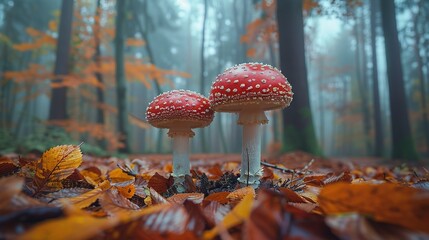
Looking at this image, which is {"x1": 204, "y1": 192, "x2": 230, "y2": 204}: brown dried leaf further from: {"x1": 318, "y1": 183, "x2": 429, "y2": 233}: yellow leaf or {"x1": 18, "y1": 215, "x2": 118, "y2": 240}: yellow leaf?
{"x1": 18, "y1": 215, "x2": 118, "y2": 240}: yellow leaf

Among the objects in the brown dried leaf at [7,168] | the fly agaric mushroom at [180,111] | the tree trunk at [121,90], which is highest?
the tree trunk at [121,90]

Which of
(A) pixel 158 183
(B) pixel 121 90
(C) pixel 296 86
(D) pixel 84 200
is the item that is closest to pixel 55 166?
(D) pixel 84 200

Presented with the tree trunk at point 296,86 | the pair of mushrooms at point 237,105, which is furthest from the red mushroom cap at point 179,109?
the tree trunk at point 296,86

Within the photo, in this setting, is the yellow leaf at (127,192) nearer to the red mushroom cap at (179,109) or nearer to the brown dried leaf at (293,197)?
the red mushroom cap at (179,109)

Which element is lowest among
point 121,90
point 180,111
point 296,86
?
point 180,111

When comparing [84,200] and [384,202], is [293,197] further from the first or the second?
[84,200]
